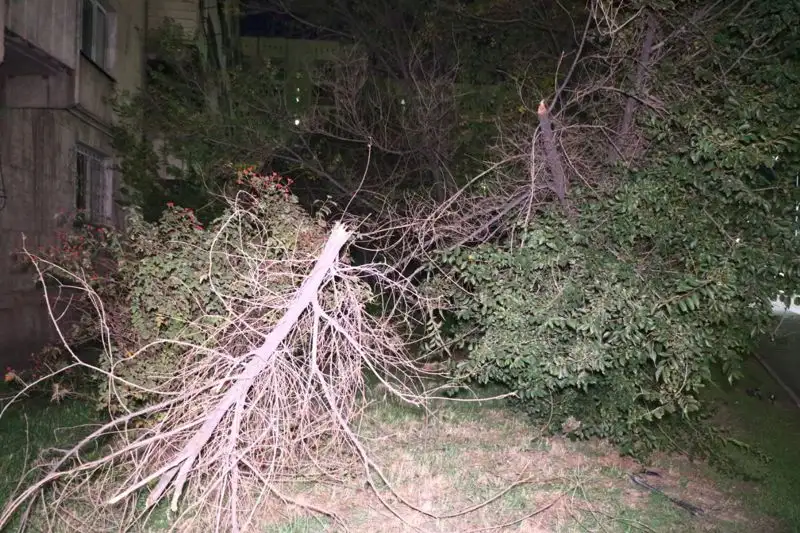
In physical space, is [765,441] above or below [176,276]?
below

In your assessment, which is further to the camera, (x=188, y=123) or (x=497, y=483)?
(x=188, y=123)

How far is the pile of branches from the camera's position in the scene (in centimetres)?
442

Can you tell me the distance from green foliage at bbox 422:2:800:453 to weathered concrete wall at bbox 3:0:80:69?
562cm

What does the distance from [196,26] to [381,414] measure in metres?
10.3

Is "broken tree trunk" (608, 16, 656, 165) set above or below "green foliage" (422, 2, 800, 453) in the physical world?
above

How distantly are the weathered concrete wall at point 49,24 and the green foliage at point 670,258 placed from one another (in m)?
5.62

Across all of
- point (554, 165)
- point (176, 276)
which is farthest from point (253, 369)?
point (554, 165)

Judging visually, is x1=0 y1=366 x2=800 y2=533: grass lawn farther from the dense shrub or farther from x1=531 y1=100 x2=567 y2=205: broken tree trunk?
x1=531 y1=100 x2=567 y2=205: broken tree trunk

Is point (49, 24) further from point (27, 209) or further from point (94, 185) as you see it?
point (94, 185)

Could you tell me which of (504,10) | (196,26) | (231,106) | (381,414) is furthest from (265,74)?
(381,414)

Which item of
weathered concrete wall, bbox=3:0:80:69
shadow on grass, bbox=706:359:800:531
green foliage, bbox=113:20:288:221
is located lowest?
shadow on grass, bbox=706:359:800:531

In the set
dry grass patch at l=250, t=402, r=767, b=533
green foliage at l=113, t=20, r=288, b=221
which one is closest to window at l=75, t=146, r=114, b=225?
green foliage at l=113, t=20, r=288, b=221

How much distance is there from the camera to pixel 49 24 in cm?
891

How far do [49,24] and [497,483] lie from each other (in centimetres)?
752
